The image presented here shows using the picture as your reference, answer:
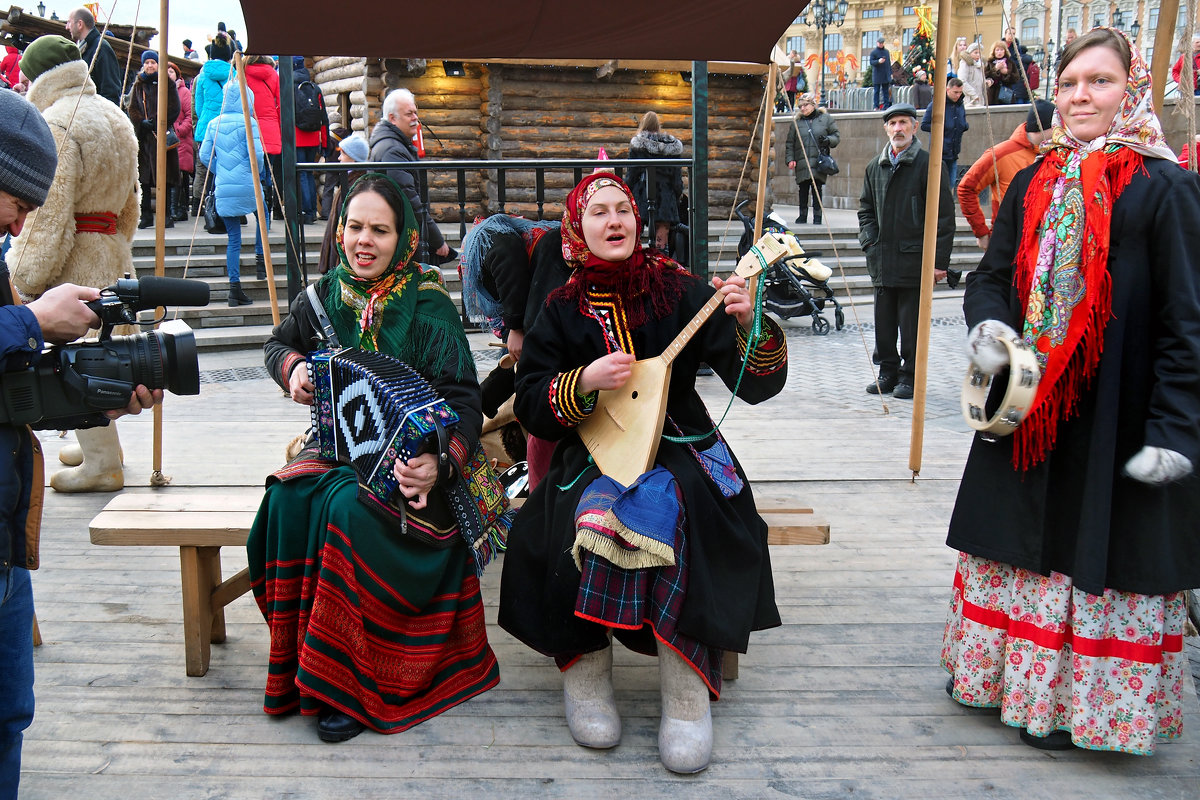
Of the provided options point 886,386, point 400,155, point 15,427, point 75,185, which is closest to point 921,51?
point 886,386

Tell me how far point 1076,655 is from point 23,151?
8.46 feet

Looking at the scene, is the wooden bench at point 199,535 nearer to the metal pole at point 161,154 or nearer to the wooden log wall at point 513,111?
the metal pole at point 161,154

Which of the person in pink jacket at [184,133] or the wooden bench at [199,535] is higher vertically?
the person in pink jacket at [184,133]

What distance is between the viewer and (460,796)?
2.33 metres

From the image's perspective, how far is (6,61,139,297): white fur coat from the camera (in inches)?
165

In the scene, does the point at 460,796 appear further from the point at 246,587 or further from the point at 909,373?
the point at 909,373

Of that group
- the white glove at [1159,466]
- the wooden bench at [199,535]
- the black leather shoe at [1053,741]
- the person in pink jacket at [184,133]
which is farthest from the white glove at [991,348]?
the person in pink jacket at [184,133]

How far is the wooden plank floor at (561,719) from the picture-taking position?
237 cm

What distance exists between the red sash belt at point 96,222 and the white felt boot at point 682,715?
11.2ft

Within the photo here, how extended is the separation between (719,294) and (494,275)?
3.97ft

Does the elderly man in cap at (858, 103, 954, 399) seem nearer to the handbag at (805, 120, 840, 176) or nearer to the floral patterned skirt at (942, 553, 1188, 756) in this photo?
the floral patterned skirt at (942, 553, 1188, 756)

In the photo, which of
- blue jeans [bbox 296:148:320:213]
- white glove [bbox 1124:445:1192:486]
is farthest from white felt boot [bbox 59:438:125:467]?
blue jeans [bbox 296:148:320:213]

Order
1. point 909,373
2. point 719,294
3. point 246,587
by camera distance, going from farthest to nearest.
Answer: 1. point 909,373
2. point 246,587
3. point 719,294

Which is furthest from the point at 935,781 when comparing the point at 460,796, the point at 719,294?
the point at 719,294
